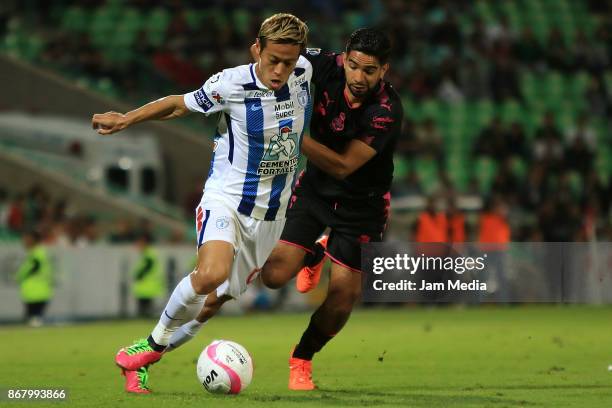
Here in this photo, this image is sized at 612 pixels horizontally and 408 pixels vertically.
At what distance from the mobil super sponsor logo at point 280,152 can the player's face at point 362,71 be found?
52cm

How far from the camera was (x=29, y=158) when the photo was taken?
75.4 feet

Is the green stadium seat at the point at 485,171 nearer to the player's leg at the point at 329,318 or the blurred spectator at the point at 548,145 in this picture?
the blurred spectator at the point at 548,145

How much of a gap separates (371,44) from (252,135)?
977mm

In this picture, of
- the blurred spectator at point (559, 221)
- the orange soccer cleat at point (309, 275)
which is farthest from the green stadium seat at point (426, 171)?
the orange soccer cleat at point (309, 275)

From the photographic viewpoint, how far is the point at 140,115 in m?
8.00

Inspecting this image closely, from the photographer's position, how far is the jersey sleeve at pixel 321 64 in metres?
8.73

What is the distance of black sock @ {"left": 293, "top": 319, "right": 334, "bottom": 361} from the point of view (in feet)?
29.3

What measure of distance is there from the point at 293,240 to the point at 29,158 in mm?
14830

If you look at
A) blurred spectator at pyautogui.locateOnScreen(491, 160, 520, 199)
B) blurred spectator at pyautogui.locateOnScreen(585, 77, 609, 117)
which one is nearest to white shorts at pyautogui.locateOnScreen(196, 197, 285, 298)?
blurred spectator at pyautogui.locateOnScreen(491, 160, 520, 199)

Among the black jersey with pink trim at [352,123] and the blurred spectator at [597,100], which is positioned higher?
the blurred spectator at [597,100]

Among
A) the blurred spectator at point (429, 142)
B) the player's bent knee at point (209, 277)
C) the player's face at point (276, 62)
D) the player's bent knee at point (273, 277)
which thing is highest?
the blurred spectator at point (429, 142)

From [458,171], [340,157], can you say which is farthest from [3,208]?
[340,157]

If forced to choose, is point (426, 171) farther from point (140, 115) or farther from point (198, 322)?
point (140, 115)

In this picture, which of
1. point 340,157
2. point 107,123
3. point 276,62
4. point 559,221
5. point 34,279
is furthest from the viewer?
point 559,221
